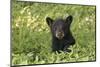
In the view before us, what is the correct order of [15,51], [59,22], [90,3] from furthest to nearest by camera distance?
[90,3] → [59,22] → [15,51]

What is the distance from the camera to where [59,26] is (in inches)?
95.2

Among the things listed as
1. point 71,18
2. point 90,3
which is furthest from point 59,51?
point 90,3

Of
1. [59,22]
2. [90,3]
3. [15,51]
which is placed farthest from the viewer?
[90,3]

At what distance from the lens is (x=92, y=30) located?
257 centimetres

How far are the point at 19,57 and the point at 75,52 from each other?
2.30 ft

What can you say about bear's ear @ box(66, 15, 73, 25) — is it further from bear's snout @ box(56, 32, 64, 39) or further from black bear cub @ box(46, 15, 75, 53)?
bear's snout @ box(56, 32, 64, 39)

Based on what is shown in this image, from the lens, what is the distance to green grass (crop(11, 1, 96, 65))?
2.24 m

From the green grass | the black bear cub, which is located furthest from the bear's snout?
the green grass

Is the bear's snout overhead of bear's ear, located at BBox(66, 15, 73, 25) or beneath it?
beneath

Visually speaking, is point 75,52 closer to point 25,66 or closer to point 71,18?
point 71,18

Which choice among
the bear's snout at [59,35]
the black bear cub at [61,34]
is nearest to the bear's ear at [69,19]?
the black bear cub at [61,34]

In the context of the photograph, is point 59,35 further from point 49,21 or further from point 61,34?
Answer: point 49,21

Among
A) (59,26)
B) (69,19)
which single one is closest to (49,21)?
(59,26)

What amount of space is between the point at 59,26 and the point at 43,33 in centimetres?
22
